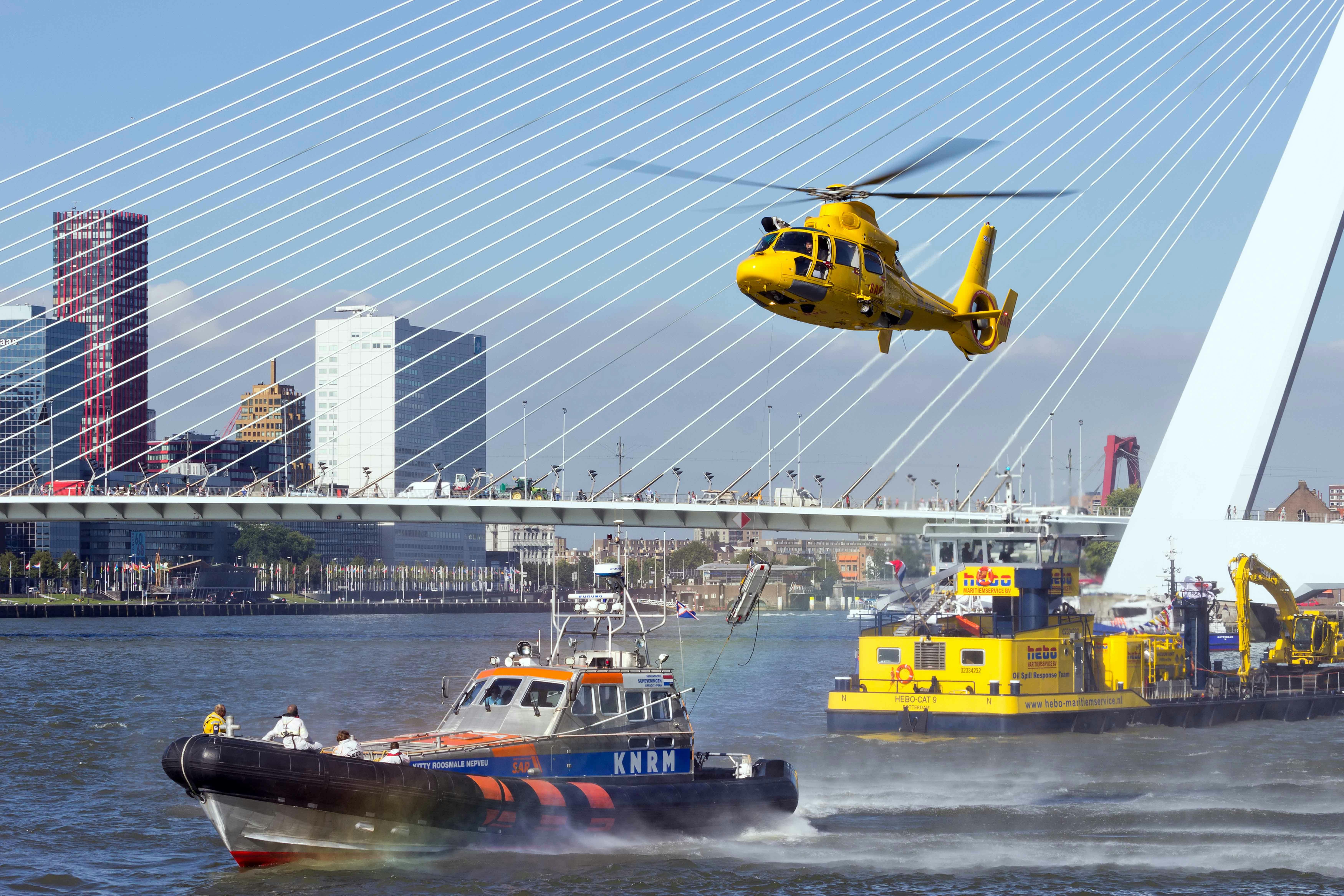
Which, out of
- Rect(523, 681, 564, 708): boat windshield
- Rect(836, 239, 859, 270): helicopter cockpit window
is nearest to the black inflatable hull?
Rect(523, 681, 564, 708): boat windshield

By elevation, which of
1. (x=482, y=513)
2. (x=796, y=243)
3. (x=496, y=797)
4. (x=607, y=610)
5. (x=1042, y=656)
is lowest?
(x=496, y=797)

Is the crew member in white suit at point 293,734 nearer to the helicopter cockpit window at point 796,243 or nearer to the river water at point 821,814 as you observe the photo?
the river water at point 821,814

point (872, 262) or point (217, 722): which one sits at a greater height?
point (872, 262)

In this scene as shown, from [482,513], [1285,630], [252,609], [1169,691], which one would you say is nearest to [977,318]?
[1169,691]

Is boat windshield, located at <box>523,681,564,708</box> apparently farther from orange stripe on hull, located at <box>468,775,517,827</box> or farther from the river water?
the river water

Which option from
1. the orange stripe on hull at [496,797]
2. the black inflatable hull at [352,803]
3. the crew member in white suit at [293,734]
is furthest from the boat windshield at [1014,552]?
the crew member in white suit at [293,734]

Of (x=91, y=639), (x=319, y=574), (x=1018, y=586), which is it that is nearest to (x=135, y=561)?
(x=319, y=574)

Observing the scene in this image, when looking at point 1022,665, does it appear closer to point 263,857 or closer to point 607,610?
point 607,610
